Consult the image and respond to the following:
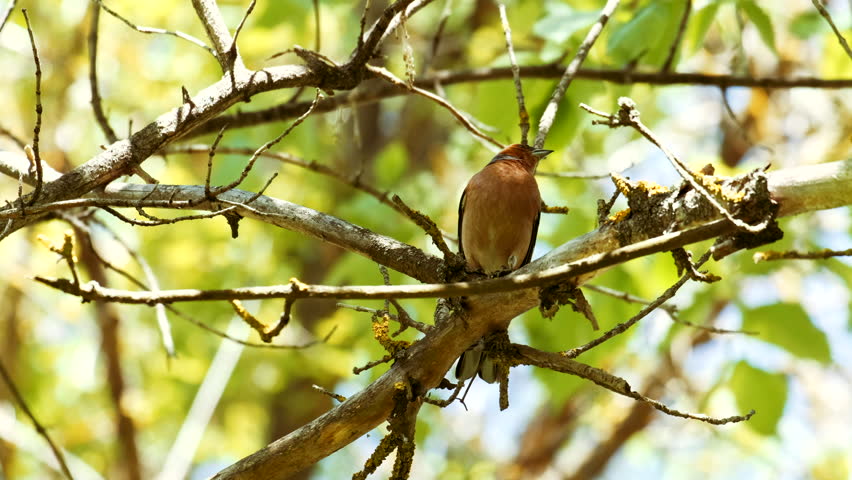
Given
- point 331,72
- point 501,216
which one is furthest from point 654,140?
point 501,216

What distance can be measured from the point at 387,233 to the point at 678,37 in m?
2.16

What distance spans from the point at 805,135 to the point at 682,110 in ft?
5.03

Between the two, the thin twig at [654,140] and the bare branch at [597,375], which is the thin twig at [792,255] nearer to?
the thin twig at [654,140]

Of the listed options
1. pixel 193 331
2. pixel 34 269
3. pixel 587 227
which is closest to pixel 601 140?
pixel 587 227

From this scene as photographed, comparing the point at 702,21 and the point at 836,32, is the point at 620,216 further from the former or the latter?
the point at 702,21

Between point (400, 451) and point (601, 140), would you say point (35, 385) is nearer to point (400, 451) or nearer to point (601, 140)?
point (601, 140)

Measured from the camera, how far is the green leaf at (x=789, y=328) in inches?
177

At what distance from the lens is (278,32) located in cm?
820

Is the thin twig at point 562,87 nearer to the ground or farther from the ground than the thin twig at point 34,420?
farther from the ground

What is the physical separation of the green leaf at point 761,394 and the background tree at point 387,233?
0.06ft

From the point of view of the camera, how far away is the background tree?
2.68 metres

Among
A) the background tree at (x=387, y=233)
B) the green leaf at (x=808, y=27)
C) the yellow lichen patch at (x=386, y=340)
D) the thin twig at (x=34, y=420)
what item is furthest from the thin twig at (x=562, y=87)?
the thin twig at (x=34, y=420)

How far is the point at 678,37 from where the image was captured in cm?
453

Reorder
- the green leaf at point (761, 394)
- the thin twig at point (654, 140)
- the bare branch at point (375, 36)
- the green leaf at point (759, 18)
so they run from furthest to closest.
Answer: the green leaf at point (761, 394) < the green leaf at point (759, 18) < the bare branch at point (375, 36) < the thin twig at point (654, 140)
